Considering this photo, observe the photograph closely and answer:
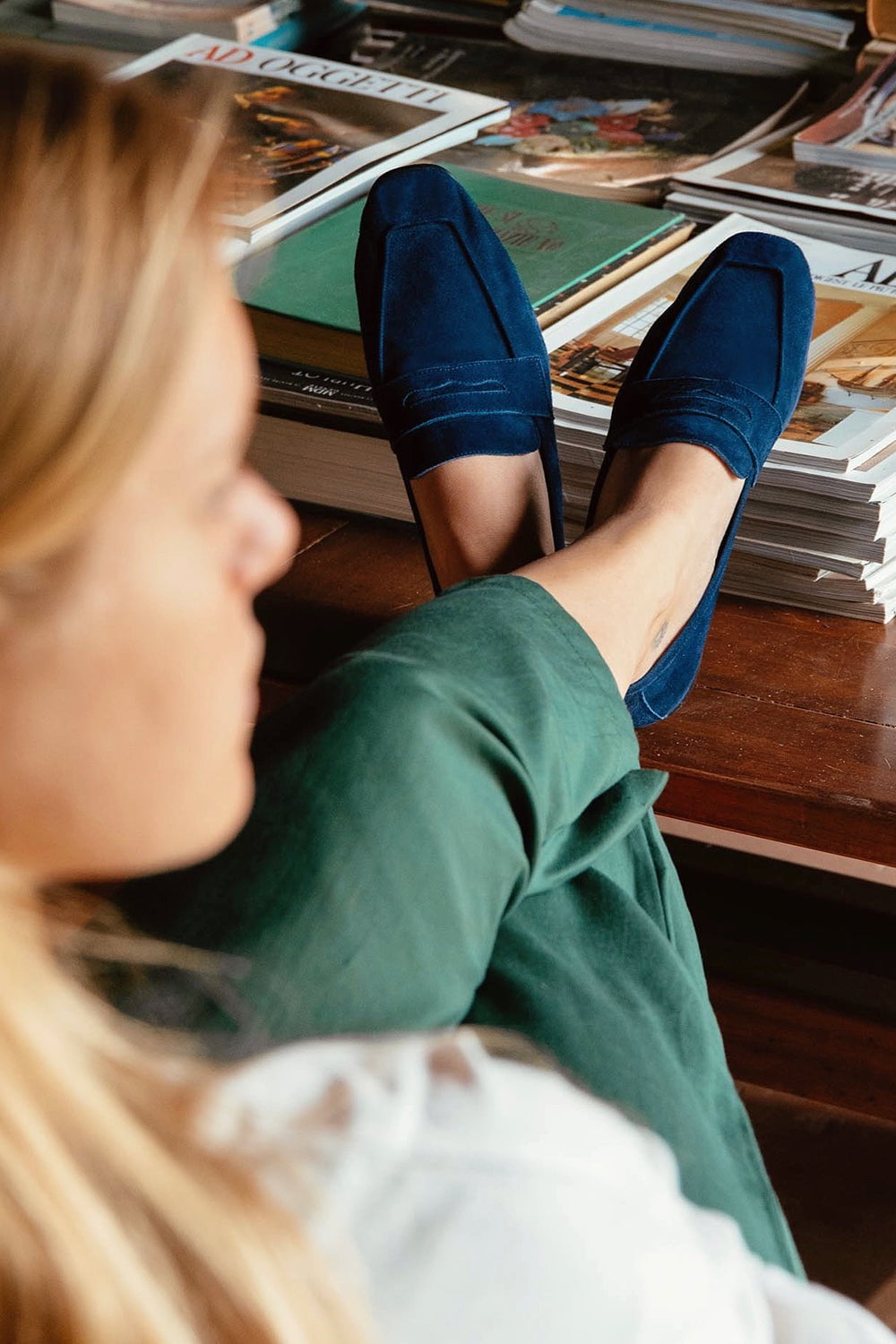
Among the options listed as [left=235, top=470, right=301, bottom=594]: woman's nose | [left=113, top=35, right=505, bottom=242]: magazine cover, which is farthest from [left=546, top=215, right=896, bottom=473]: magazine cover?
[left=235, top=470, right=301, bottom=594]: woman's nose

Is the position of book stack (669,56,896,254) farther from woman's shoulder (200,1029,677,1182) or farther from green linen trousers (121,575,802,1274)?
woman's shoulder (200,1029,677,1182)

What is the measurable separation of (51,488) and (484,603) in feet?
1.20

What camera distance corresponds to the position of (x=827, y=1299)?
46 centimetres

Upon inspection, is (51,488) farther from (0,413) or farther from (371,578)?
(371,578)

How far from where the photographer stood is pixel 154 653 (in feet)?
1.34

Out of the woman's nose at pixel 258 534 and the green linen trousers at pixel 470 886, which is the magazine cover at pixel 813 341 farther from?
the woman's nose at pixel 258 534

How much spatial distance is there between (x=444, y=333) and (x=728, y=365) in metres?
0.20

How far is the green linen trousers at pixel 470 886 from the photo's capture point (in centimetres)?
55

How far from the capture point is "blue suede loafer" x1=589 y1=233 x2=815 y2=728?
3.10ft

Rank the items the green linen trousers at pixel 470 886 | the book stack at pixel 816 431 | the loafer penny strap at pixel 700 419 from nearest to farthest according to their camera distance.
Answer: the green linen trousers at pixel 470 886
the book stack at pixel 816 431
the loafer penny strap at pixel 700 419

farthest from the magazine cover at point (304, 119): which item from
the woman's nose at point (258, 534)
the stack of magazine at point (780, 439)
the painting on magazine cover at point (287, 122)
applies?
the woman's nose at point (258, 534)

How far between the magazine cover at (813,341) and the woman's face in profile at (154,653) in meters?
0.52

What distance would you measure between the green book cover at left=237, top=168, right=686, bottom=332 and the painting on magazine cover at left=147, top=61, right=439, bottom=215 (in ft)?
0.16

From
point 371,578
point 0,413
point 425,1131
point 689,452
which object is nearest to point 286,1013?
point 425,1131
